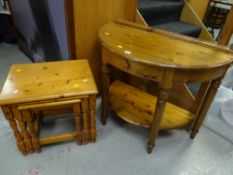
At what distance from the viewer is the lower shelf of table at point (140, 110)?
1.34m

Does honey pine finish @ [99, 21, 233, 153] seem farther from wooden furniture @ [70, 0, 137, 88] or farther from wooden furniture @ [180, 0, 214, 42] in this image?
wooden furniture @ [180, 0, 214, 42]

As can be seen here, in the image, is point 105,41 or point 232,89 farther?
point 232,89

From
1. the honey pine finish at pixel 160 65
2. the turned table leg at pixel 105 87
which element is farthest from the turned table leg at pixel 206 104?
the turned table leg at pixel 105 87

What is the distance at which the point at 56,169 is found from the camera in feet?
3.92

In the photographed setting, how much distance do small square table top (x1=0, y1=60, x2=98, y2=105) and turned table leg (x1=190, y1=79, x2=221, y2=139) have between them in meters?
0.73

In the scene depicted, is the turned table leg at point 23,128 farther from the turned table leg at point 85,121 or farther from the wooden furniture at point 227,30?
the wooden furniture at point 227,30

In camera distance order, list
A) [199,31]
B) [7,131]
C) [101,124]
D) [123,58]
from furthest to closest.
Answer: [199,31] < [101,124] < [7,131] < [123,58]

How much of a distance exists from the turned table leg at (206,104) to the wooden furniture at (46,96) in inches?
29.1

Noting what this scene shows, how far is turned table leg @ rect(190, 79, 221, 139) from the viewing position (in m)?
1.13

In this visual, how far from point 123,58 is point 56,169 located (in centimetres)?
85

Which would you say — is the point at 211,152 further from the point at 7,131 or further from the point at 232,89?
the point at 7,131

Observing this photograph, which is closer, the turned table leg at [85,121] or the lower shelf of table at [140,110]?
the turned table leg at [85,121]

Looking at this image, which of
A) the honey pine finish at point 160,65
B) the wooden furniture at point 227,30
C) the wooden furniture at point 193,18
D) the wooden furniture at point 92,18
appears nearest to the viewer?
the honey pine finish at point 160,65

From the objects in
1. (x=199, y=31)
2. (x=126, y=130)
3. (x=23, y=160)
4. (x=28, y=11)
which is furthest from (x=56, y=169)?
(x=199, y=31)
